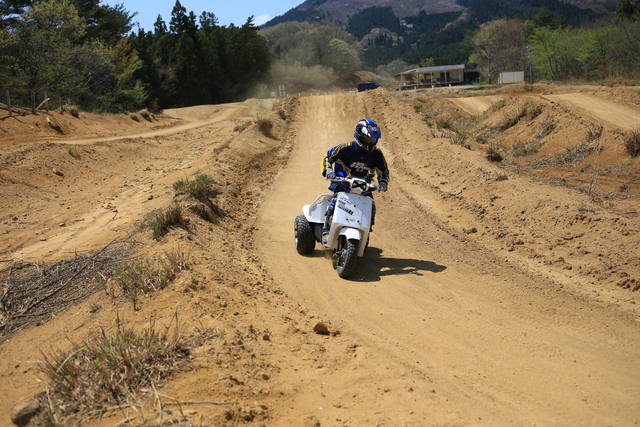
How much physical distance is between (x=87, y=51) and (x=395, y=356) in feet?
138

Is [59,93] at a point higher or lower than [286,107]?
higher

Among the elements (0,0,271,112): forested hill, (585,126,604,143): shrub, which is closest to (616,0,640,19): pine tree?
(0,0,271,112): forested hill

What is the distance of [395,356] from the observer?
224 inches

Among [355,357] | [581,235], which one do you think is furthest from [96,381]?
[581,235]

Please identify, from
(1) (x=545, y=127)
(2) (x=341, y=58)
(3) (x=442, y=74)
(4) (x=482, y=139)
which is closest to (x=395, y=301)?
(1) (x=545, y=127)

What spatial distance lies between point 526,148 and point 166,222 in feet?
55.3

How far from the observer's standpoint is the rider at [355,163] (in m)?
8.81

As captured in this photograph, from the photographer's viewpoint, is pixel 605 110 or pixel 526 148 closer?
pixel 526 148

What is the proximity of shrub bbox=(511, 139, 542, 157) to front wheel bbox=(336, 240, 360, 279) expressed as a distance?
15.1m

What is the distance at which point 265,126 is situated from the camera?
77.8ft

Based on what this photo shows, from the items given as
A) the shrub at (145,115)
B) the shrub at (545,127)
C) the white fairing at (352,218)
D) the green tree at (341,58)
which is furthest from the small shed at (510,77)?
the white fairing at (352,218)

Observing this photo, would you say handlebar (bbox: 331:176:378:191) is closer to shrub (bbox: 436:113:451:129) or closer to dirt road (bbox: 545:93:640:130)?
dirt road (bbox: 545:93:640:130)

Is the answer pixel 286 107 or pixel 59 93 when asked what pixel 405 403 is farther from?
pixel 59 93

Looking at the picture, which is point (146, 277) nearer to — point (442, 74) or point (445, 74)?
point (445, 74)
